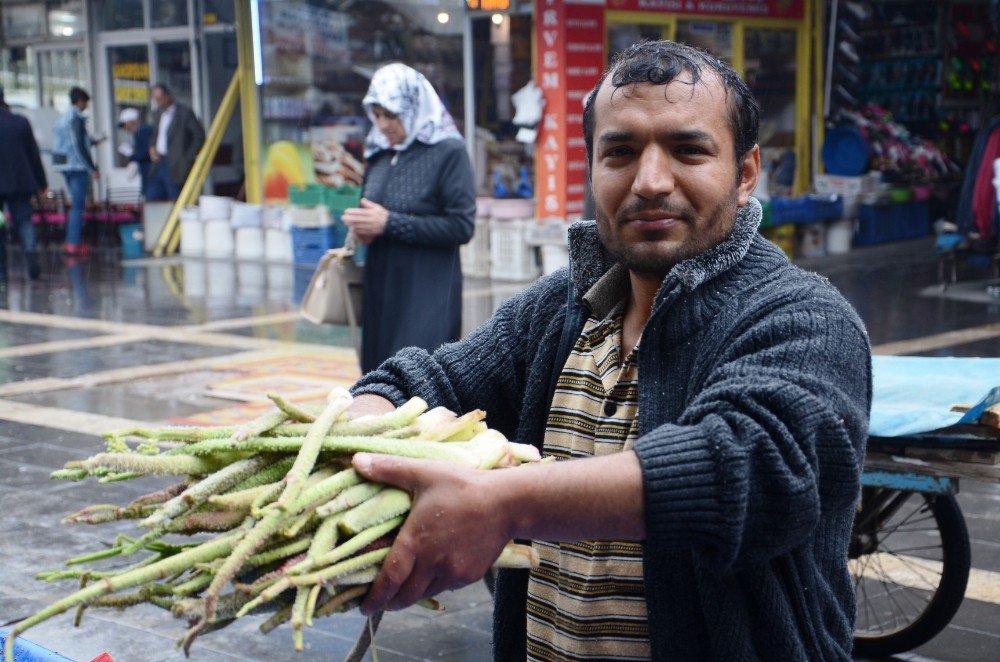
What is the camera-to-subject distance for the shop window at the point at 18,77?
21500 mm

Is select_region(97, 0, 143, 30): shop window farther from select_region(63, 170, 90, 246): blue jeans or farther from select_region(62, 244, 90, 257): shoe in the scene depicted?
select_region(62, 244, 90, 257): shoe

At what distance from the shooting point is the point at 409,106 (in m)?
6.16

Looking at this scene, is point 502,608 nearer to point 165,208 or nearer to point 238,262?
point 238,262

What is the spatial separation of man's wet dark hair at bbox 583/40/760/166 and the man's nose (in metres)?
0.11

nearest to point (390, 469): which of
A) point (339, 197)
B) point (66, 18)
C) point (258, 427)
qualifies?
point (258, 427)

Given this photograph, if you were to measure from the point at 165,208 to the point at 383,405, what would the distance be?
16577mm

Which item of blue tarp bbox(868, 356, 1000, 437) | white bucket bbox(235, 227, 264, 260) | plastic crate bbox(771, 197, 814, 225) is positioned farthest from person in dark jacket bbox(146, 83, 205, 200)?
blue tarp bbox(868, 356, 1000, 437)

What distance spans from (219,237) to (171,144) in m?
1.71

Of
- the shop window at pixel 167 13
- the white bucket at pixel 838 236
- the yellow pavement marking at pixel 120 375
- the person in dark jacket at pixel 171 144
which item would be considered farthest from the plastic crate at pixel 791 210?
the shop window at pixel 167 13

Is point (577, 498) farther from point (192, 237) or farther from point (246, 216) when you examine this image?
point (192, 237)

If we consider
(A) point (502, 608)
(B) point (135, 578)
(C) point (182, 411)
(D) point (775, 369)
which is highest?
(D) point (775, 369)

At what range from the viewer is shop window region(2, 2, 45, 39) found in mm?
20922

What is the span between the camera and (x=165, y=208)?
1795 cm

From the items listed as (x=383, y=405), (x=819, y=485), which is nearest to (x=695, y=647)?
(x=819, y=485)
